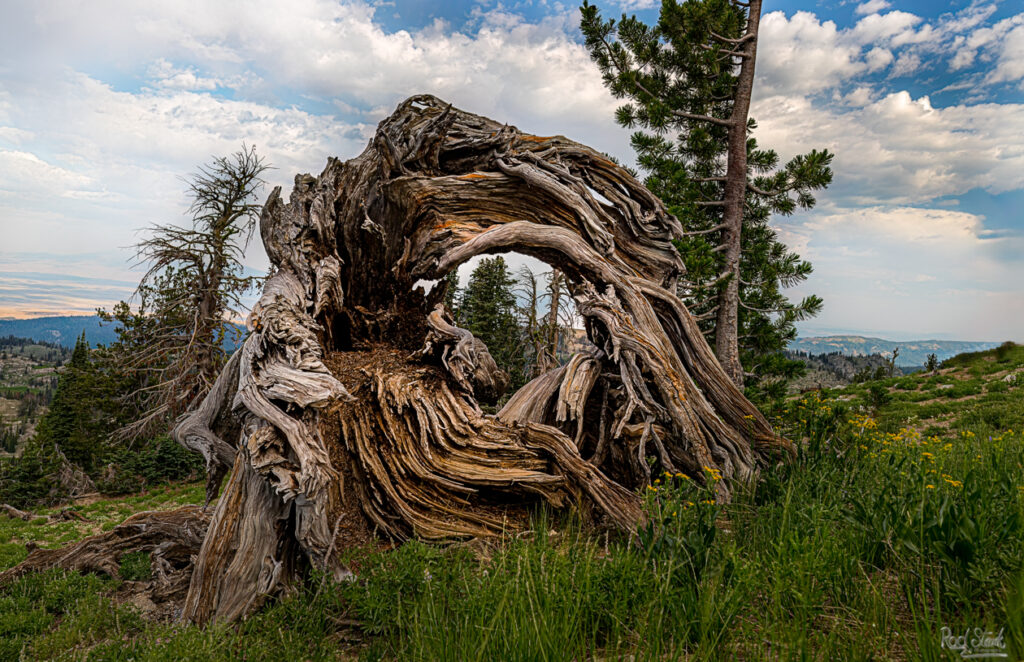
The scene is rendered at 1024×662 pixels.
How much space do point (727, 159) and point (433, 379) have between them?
7.95 meters

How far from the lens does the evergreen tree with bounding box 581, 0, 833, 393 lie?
395 inches

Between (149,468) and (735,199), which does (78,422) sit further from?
(735,199)

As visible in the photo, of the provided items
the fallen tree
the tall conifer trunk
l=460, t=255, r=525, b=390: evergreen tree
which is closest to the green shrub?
l=460, t=255, r=525, b=390: evergreen tree

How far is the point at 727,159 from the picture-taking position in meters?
10.8

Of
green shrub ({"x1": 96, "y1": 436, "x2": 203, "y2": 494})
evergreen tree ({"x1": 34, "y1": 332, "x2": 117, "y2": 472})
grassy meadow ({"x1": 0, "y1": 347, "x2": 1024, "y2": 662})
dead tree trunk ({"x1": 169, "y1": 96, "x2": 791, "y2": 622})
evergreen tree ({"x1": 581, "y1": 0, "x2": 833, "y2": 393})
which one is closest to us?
grassy meadow ({"x1": 0, "y1": 347, "x2": 1024, "y2": 662})

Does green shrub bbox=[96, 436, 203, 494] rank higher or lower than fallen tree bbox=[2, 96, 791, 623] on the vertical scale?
lower

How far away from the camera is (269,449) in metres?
4.62

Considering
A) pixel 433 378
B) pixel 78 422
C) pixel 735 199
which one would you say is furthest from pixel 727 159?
pixel 78 422

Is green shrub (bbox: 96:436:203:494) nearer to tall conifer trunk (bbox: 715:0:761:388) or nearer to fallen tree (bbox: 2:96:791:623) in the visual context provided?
fallen tree (bbox: 2:96:791:623)

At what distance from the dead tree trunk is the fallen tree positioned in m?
0.02

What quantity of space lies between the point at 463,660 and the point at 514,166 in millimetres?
5755

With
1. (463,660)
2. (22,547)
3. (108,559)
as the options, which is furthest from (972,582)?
(22,547)

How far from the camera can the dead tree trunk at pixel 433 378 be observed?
4.90m

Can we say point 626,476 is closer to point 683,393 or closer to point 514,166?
point 683,393
